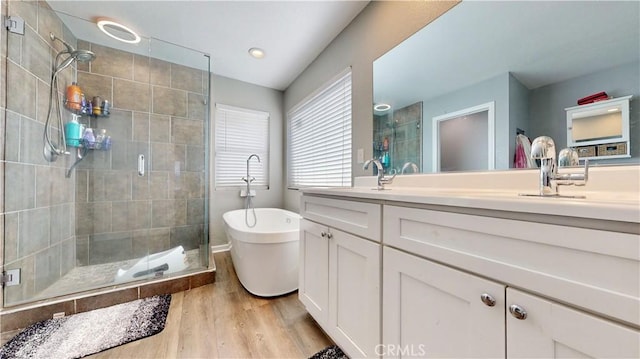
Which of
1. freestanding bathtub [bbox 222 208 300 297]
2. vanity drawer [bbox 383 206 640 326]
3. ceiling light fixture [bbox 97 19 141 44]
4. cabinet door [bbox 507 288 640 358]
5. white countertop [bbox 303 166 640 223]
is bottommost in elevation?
freestanding bathtub [bbox 222 208 300 297]

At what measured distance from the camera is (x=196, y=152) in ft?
8.91

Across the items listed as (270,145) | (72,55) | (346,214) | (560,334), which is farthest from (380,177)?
(72,55)

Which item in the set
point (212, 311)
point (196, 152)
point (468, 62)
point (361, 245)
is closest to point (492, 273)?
point (361, 245)

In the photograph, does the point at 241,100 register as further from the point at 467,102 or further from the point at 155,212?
the point at 467,102

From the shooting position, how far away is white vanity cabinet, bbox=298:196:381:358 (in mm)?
919

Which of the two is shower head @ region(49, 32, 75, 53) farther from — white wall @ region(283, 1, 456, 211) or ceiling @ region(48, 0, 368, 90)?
white wall @ region(283, 1, 456, 211)

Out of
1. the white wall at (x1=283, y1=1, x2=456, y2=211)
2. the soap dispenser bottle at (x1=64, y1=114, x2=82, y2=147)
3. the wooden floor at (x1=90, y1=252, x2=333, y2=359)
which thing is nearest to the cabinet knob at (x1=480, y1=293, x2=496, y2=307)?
the wooden floor at (x1=90, y1=252, x2=333, y2=359)

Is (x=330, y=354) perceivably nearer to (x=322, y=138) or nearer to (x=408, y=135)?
(x=408, y=135)

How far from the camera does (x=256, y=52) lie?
93.4 inches

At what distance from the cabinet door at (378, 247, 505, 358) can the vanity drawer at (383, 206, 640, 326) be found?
1.7 inches

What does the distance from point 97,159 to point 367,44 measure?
275cm

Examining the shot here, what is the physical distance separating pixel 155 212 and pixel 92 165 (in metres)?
0.71

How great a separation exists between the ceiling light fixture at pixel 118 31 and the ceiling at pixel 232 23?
63 millimetres

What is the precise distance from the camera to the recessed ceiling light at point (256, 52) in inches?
91.5
